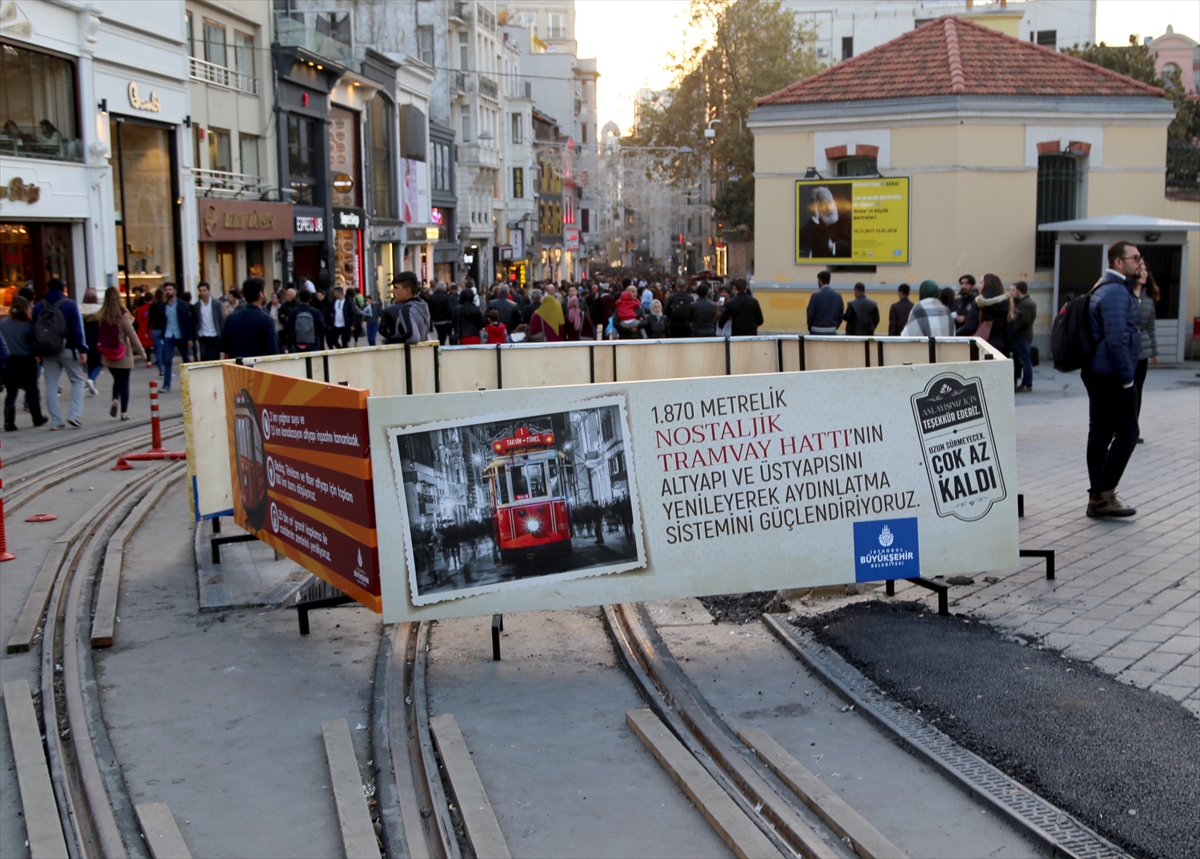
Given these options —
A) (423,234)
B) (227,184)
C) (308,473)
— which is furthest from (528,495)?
(423,234)

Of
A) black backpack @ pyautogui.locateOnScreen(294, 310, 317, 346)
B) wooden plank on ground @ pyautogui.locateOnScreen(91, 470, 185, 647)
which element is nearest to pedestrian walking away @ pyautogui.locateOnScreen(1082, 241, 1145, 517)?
wooden plank on ground @ pyautogui.locateOnScreen(91, 470, 185, 647)

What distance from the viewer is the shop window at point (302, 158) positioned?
3806cm

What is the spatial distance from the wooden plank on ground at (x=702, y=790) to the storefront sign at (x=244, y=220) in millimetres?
28703

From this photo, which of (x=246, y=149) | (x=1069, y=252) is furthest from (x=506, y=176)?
(x=1069, y=252)

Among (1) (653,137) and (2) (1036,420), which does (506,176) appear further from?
(2) (1036,420)

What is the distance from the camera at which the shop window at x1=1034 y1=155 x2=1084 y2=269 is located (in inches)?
926

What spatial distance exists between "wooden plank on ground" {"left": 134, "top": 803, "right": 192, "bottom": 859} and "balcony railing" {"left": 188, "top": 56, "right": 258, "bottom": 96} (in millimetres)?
29400

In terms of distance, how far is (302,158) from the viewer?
1545 inches

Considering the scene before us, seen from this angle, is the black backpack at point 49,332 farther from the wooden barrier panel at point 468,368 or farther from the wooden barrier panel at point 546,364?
the wooden barrier panel at point 546,364

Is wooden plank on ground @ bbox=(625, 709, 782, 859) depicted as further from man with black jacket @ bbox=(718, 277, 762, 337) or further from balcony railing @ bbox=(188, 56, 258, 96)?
balcony railing @ bbox=(188, 56, 258, 96)

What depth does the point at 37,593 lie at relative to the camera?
7.69 metres

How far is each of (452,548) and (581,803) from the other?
65.8 inches

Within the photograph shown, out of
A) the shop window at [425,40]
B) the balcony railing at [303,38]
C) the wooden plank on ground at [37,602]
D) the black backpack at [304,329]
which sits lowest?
the wooden plank on ground at [37,602]

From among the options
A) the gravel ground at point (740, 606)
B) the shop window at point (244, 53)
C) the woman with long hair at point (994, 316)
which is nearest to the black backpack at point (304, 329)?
the woman with long hair at point (994, 316)
